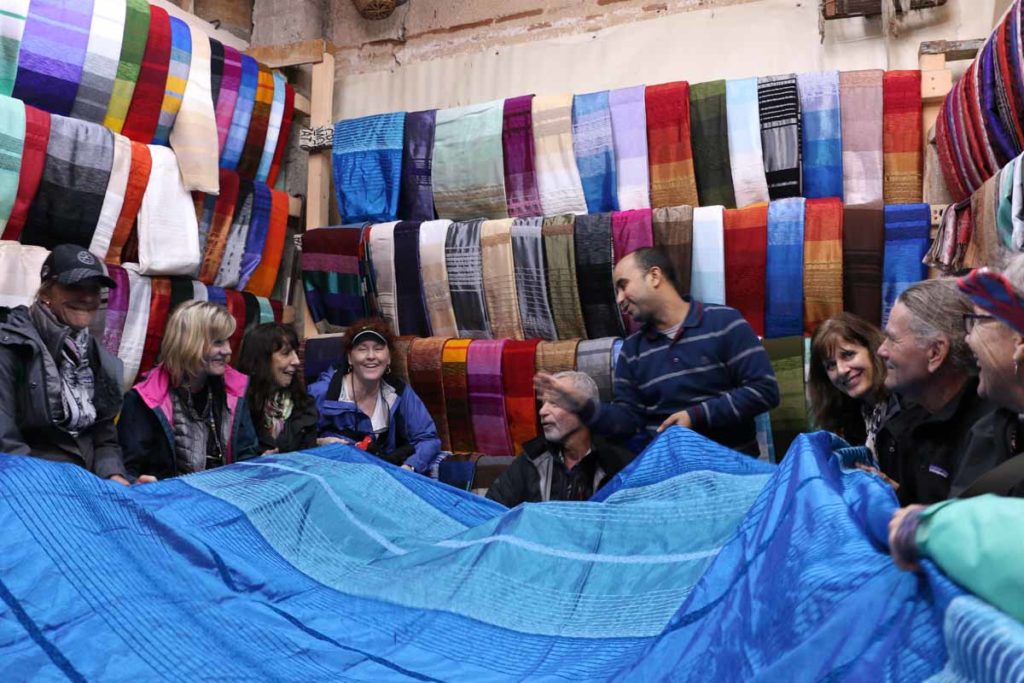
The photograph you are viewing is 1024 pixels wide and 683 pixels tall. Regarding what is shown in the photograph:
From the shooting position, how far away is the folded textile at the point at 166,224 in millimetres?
3715

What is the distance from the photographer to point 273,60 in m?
4.57

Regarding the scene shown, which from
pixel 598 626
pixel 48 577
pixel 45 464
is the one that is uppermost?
pixel 45 464

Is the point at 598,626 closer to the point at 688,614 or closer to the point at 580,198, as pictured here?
the point at 688,614

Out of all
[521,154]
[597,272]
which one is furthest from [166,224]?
[597,272]

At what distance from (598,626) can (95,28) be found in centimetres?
307

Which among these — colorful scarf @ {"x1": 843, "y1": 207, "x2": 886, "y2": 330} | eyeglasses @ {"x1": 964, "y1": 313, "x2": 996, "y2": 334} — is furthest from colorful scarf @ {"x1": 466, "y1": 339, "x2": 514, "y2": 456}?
eyeglasses @ {"x1": 964, "y1": 313, "x2": 996, "y2": 334}

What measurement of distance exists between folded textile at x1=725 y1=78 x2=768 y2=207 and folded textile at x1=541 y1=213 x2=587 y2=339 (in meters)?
0.67

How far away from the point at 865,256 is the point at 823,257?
0.14 metres

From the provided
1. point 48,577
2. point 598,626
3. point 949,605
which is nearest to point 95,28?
point 48,577

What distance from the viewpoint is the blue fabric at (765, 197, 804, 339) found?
341cm

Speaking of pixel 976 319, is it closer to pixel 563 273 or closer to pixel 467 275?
pixel 563 273

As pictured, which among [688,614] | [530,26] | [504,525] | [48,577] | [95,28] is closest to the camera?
[688,614]

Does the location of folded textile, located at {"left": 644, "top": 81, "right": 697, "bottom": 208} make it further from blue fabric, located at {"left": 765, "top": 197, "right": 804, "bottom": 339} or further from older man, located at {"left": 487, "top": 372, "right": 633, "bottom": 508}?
older man, located at {"left": 487, "top": 372, "right": 633, "bottom": 508}

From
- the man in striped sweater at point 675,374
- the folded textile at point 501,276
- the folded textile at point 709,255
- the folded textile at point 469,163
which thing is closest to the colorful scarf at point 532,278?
the folded textile at point 501,276
